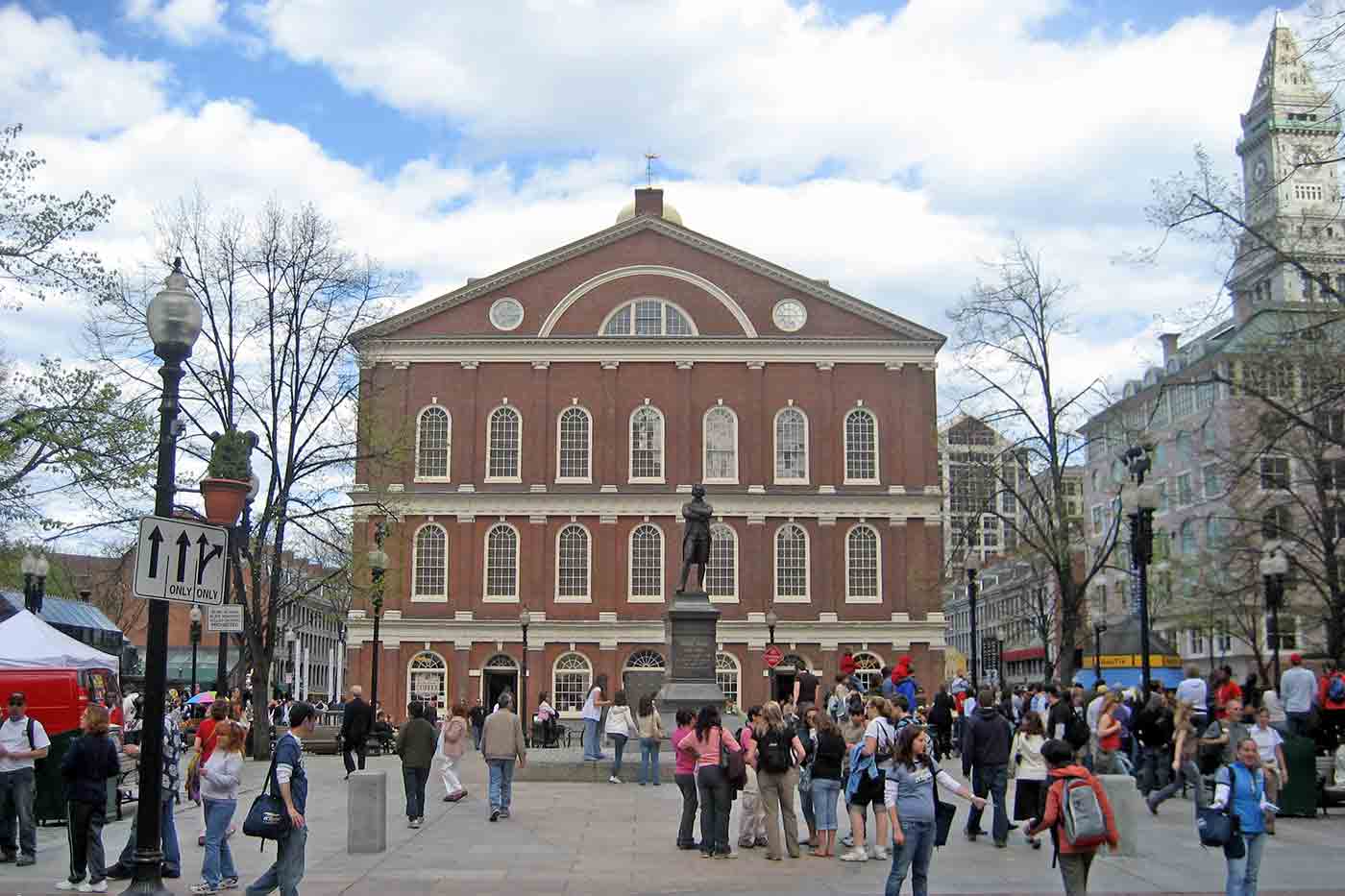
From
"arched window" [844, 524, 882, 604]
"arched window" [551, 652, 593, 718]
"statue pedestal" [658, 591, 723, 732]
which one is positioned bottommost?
"arched window" [551, 652, 593, 718]

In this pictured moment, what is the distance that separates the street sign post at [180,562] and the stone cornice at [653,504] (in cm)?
4211

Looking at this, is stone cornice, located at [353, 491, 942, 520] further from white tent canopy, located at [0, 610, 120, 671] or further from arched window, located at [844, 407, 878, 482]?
white tent canopy, located at [0, 610, 120, 671]

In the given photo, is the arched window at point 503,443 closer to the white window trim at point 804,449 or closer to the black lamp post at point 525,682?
the black lamp post at point 525,682

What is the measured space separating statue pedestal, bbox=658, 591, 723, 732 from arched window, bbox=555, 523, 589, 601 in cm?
2521

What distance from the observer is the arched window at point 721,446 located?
53.6 metres

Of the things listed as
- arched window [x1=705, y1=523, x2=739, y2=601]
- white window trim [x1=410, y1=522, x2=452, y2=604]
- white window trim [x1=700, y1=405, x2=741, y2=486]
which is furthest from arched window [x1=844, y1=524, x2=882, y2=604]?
white window trim [x1=410, y1=522, x2=452, y2=604]

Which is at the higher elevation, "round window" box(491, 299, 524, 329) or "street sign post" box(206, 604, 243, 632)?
"round window" box(491, 299, 524, 329)

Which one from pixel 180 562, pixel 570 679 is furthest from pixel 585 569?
pixel 180 562

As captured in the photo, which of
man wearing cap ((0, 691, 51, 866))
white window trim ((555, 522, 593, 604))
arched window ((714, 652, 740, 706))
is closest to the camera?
man wearing cap ((0, 691, 51, 866))

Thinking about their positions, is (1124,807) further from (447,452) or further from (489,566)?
(447,452)

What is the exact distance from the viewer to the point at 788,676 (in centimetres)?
5238

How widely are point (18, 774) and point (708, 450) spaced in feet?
133

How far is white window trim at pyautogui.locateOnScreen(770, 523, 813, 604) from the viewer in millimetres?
52562

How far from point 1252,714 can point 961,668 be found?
6027 cm
